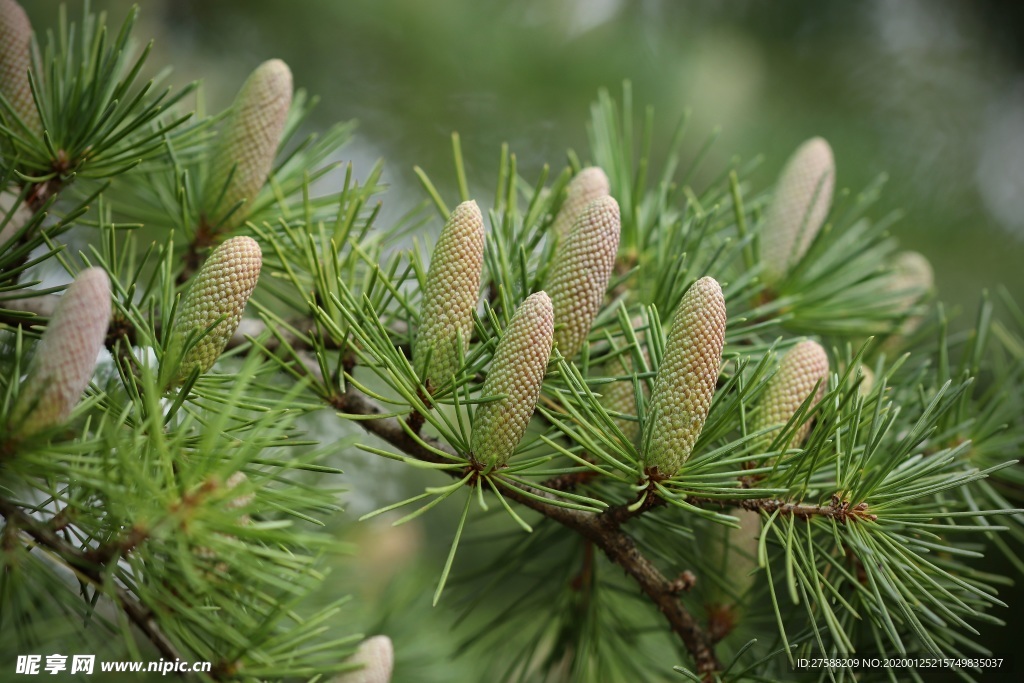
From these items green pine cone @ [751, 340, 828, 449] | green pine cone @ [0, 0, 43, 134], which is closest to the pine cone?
green pine cone @ [751, 340, 828, 449]

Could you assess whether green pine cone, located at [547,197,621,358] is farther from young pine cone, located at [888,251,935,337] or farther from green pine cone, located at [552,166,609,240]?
young pine cone, located at [888,251,935,337]

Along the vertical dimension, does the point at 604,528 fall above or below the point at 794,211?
below

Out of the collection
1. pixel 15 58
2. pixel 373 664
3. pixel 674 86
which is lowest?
pixel 373 664

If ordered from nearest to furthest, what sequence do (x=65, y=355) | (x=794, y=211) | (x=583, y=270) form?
1. (x=65, y=355)
2. (x=583, y=270)
3. (x=794, y=211)

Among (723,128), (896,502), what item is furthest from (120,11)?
(896,502)

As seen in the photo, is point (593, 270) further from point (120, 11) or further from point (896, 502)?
point (120, 11)

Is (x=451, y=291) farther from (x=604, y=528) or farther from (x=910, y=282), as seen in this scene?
(x=910, y=282)

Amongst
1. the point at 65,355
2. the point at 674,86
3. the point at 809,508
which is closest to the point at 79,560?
the point at 65,355

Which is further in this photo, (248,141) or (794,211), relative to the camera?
(794,211)
